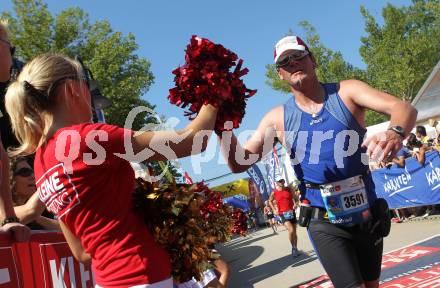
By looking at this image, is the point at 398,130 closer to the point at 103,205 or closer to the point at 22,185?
the point at 103,205

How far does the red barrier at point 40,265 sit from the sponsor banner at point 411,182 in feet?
30.1

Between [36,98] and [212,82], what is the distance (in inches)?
29.7

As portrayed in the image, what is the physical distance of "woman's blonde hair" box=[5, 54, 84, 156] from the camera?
195cm

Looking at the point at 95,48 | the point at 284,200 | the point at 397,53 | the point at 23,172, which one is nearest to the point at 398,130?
the point at 23,172

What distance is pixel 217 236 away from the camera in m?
2.44

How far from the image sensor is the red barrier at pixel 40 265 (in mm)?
2529

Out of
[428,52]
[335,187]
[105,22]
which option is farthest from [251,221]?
[335,187]

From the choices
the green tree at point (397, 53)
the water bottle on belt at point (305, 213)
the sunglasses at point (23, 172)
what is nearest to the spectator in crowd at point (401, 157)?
the water bottle on belt at point (305, 213)

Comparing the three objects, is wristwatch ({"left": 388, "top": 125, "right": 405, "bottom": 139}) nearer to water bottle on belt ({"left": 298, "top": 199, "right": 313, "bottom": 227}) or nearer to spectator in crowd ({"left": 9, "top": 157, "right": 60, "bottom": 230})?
water bottle on belt ({"left": 298, "top": 199, "right": 313, "bottom": 227})

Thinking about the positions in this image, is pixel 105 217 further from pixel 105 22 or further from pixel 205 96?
pixel 105 22

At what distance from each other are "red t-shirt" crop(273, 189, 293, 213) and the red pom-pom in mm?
10326

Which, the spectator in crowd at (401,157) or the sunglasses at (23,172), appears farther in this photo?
the spectator in crowd at (401,157)

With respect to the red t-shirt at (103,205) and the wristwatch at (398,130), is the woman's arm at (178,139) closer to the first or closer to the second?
the red t-shirt at (103,205)

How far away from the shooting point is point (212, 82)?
192cm
